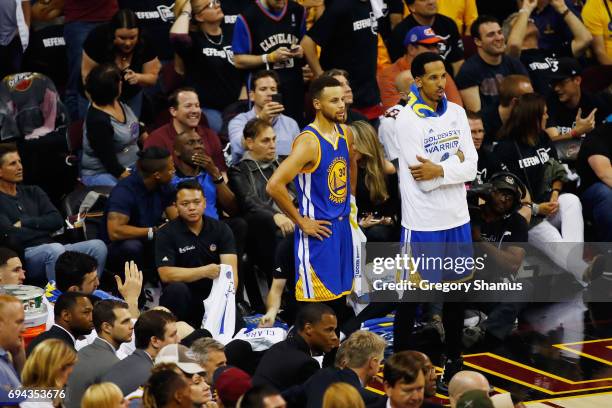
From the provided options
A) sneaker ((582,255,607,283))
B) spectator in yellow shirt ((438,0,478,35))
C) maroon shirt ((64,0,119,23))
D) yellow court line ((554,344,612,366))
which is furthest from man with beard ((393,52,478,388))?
spectator in yellow shirt ((438,0,478,35))

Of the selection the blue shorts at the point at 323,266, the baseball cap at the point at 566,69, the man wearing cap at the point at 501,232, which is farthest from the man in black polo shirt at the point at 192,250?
the baseball cap at the point at 566,69

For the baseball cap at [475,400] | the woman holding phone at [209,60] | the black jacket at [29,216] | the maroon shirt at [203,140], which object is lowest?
the baseball cap at [475,400]

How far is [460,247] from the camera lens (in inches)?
385

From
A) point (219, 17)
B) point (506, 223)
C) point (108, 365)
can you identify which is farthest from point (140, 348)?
point (219, 17)

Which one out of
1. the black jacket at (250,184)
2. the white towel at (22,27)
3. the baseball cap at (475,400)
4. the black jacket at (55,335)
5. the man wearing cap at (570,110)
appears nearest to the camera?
the baseball cap at (475,400)

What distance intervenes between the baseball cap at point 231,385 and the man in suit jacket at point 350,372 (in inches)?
14.5

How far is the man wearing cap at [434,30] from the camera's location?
13.3 metres

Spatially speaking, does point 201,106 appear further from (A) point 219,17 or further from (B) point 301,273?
(B) point 301,273

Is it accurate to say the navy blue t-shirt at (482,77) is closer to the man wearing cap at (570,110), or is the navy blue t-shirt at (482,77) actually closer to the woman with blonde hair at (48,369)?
the man wearing cap at (570,110)

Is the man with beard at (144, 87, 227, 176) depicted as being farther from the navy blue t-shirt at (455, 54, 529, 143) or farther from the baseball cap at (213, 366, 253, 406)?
the baseball cap at (213, 366, 253, 406)

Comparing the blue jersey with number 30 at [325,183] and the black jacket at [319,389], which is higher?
the blue jersey with number 30 at [325,183]

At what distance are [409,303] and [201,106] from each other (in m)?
3.87

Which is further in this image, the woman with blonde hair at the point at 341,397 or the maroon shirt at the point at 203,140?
the maroon shirt at the point at 203,140

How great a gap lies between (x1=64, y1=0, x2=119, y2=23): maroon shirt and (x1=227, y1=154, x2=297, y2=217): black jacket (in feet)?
7.77
